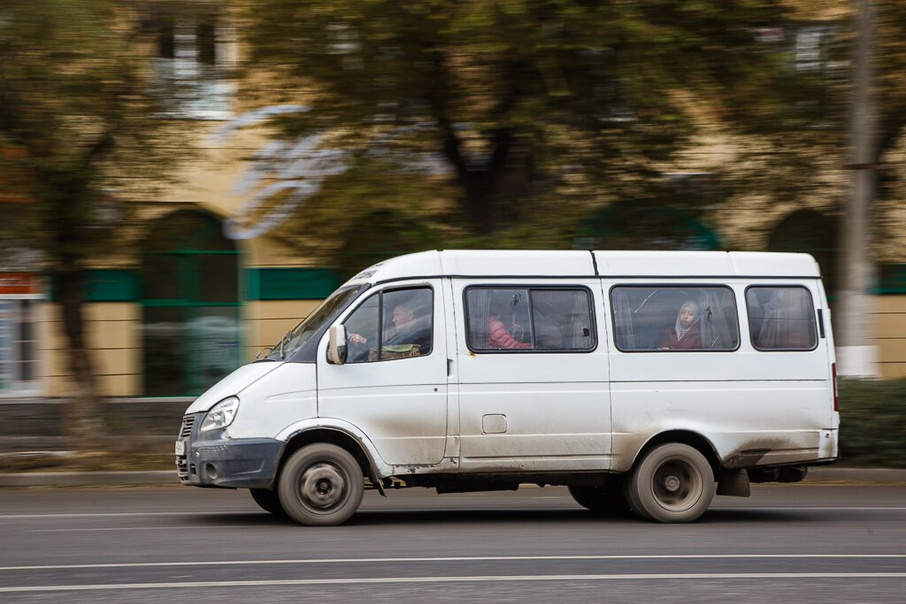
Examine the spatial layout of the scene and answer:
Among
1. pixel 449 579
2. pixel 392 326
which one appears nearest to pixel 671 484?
pixel 392 326

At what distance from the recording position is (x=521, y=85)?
15.9m

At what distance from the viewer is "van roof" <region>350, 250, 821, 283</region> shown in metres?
10.5

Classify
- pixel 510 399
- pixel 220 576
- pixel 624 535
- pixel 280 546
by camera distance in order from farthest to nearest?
1. pixel 510 399
2. pixel 624 535
3. pixel 280 546
4. pixel 220 576

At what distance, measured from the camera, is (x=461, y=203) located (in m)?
17.0

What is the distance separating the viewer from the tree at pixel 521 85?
15.0 meters

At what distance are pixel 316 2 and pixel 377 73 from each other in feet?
3.83

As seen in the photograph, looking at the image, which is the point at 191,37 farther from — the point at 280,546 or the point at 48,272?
the point at 280,546

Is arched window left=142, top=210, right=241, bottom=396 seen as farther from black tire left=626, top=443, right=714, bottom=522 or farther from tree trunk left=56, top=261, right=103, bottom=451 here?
black tire left=626, top=443, right=714, bottom=522

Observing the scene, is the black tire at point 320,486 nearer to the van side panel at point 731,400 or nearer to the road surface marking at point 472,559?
the road surface marking at point 472,559

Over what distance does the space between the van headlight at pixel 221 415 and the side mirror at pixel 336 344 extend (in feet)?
2.65

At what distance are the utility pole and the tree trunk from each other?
9457mm

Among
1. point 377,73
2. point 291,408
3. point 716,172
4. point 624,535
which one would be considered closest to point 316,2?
point 377,73

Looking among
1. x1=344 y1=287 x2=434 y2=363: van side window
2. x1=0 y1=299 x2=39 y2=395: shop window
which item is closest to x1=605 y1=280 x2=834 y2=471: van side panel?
x1=344 y1=287 x2=434 y2=363: van side window

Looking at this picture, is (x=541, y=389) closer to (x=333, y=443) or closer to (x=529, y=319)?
(x=529, y=319)
